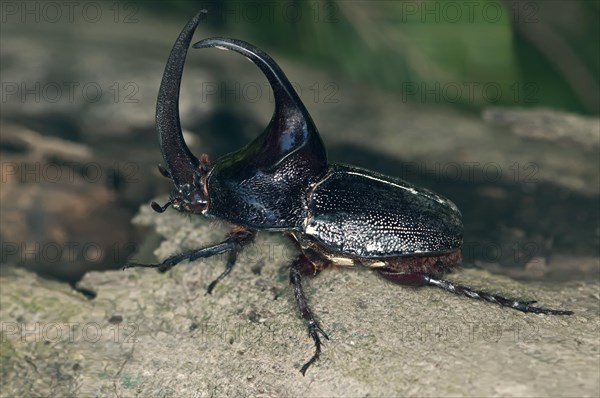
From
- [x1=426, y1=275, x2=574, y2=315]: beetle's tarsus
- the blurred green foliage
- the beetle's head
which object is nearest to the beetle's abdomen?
[x1=426, y1=275, x2=574, y2=315]: beetle's tarsus

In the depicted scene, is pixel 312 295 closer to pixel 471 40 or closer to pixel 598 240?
pixel 598 240

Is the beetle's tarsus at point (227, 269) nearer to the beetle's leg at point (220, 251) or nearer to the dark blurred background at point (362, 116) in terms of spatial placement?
the beetle's leg at point (220, 251)

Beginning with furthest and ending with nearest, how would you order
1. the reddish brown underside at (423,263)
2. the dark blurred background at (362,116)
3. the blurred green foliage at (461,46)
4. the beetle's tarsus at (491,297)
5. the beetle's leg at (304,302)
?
the blurred green foliage at (461,46) → the dark blurred background at (362,116) → the reddish brown underside at (423,263) → the beetle's tarsus at (491,297) → the beetle's leg at (304,302)

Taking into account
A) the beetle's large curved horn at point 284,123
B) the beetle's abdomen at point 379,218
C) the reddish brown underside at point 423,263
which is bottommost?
the reddish brown underside at point 423,263

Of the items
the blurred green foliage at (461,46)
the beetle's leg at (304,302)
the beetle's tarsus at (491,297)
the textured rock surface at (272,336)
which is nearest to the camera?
the textured rock surface at (272,336)

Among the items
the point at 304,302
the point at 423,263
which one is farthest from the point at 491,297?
the point at 304,302

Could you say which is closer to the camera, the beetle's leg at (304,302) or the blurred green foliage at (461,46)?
the beetle's leg at (304,302)

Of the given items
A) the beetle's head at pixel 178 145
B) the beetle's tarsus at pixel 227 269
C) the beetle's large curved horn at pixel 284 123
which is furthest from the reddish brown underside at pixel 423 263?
the beetle's head at pixel 178 145

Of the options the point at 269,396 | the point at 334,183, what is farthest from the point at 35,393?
the point at 334,183

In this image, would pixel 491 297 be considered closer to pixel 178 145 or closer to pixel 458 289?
pixel 458 289
